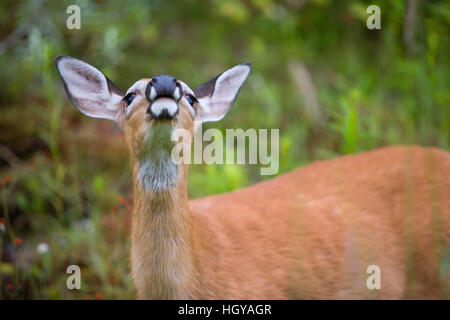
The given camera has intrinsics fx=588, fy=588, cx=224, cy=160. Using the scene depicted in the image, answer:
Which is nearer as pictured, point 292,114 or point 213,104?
point 213,104

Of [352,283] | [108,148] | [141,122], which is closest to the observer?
[141,122]

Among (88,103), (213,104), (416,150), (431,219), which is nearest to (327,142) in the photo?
(416,150)

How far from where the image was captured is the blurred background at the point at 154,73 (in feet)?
15.7

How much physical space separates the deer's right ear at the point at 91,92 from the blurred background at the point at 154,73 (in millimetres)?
1173

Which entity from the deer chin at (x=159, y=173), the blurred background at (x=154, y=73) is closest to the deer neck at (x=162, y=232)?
the deer chin at (x=159, y=173)

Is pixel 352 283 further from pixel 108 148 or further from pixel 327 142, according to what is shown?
pixel 108 148

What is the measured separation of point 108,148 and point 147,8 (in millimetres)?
1851

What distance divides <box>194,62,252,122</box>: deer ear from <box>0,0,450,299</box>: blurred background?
1.06 meters

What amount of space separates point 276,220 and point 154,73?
3.55 m

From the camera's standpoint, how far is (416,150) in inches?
164

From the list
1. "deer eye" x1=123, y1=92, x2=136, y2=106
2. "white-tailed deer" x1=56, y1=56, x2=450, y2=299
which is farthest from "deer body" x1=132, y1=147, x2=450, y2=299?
"deer eye" x1=123, y1=92, x2=136, y2=106

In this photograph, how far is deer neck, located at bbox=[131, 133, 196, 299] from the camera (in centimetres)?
319

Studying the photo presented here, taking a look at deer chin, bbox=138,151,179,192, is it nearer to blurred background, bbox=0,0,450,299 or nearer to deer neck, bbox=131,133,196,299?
deer neck, bbox=131,133,196,299

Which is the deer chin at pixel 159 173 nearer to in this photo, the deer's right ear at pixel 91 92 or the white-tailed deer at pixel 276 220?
the white-tailed deer at pixel 276 220
